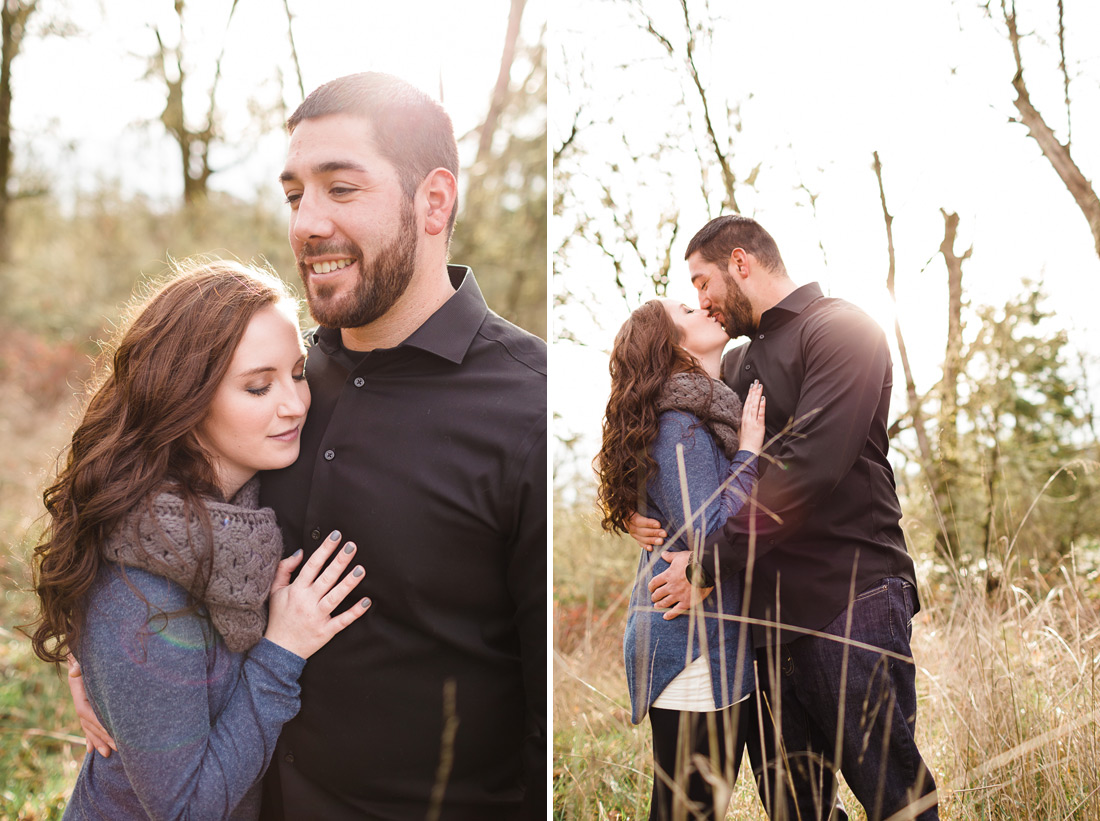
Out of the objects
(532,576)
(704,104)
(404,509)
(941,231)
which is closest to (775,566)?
(532,576)

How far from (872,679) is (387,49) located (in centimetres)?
319

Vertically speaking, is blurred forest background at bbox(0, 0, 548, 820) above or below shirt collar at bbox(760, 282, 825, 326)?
above

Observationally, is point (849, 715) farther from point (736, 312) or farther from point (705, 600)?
point (736, 312)

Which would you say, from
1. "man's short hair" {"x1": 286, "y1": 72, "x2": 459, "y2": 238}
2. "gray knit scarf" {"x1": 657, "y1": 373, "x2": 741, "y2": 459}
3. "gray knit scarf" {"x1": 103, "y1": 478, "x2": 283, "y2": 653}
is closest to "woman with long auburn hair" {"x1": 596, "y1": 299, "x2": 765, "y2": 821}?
"gray knit scarf" {"x1": 657, "y1": 373, "x2": 741, "y2": 459}

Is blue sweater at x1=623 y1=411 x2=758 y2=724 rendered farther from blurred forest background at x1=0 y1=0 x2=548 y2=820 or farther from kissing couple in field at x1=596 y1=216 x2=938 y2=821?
blurred forest background at x1=0 y1=0 x2=548 y2=820

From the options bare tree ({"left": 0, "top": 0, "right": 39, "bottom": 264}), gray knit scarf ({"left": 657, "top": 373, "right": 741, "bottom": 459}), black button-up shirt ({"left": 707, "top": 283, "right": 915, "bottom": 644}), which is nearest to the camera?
black button-up shirt ({"left": 707, "top": 283, "right": 915, "bottom": 644})

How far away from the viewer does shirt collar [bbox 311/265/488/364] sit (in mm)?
2051

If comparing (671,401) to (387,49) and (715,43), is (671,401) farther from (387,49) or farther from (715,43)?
(387,49)

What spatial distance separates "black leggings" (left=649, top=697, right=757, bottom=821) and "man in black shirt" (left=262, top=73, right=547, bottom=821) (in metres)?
0.33

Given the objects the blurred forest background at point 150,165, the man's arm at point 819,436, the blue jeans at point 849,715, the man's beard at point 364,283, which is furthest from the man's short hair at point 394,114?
the blue jeans at point 849,715

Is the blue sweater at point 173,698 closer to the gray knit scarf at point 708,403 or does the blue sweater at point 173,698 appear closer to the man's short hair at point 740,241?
the gray knit scarf at point 708,403

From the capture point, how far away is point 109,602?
5.71 ft

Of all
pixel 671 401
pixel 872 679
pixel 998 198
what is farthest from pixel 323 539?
pixel 998 198

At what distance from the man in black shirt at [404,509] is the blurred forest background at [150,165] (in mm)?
615
